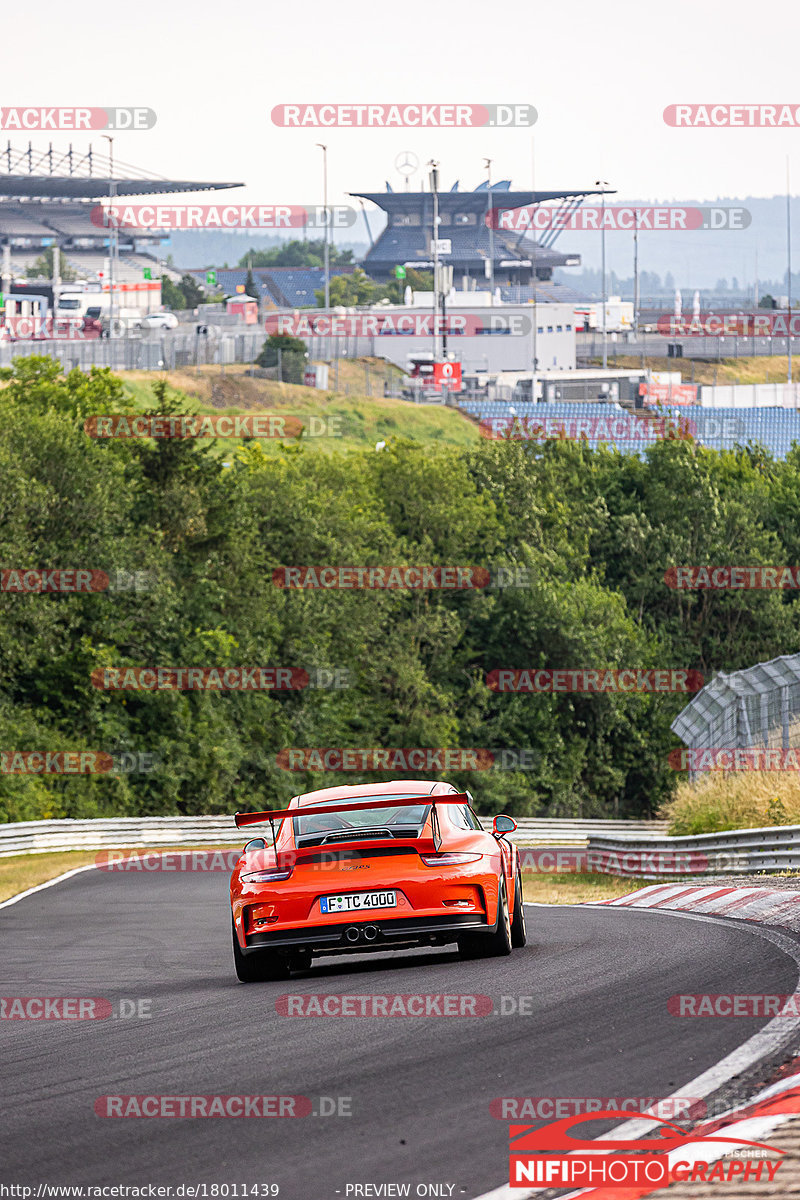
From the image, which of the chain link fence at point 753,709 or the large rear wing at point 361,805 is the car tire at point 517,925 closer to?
the large rear wing at point 361,805

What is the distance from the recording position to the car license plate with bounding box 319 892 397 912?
32.7ft

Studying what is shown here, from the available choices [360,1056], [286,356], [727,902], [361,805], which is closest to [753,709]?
[727,902]

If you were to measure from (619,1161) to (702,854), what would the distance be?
16.3 meters

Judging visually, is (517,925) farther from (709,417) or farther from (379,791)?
(709,417)

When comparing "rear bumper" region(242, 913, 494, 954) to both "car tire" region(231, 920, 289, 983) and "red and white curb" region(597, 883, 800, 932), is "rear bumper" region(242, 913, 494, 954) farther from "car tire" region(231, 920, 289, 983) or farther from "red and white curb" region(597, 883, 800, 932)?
"red and white curb" region(597, 883, 800, 932)

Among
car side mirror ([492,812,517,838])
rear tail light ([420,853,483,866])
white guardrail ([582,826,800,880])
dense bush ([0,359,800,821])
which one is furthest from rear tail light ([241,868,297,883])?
dense bush ([0,359,800,821])

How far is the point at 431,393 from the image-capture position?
11056 cm

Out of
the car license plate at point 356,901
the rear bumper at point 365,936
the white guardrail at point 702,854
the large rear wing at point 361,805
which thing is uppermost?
the large rear wing at point 361,805

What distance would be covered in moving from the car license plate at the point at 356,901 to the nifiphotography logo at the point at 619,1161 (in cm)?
415

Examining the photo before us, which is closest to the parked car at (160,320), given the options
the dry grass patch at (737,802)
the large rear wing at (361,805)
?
the dry grass patch at (737,802)

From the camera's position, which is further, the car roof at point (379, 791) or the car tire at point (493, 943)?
the car roof at point (379, 791)

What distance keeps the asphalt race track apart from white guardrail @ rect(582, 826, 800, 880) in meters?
5.92

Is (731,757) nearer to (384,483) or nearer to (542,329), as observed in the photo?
(384,483)

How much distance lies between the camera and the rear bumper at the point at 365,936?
390 inches
